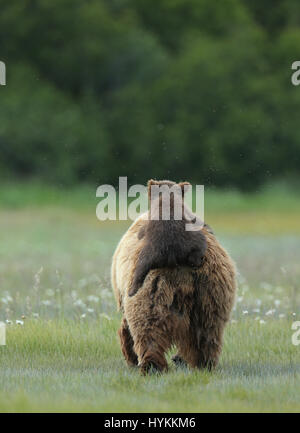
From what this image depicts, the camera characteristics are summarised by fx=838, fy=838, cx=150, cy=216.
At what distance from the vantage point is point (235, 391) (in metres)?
5.44

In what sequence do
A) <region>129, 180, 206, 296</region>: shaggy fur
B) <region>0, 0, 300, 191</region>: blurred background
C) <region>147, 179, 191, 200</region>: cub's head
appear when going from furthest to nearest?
<region>0, 0, 300, 191</region>: blurred background
<region>147, 179, 191, 200</region>: cub's head
<region>129, 180, 206, 296</region>: shaggy fur

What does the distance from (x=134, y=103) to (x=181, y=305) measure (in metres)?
30.8

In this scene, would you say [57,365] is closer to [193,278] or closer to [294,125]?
[193,278]

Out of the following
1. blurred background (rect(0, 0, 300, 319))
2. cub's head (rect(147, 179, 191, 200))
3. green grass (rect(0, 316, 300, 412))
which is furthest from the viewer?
blurred background (rect(0, 0, 300, 319))

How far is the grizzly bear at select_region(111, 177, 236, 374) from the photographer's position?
5.96 m

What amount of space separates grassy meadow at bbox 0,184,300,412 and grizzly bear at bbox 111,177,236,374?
0.21 metres

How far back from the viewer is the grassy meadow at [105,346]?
5273 mm

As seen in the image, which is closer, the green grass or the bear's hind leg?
the green grass

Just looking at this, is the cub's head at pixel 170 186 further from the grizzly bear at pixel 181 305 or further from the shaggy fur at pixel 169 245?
the grizzly bear at pixel 181 305

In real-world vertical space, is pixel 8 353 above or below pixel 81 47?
below

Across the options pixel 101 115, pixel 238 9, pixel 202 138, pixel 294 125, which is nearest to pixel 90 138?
pixel 101 115

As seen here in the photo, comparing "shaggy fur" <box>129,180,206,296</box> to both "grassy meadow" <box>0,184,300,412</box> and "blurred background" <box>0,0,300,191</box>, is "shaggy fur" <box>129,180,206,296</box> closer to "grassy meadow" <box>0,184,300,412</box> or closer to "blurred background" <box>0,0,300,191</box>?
"grassy meadow" <box>0,184,300,412</box>

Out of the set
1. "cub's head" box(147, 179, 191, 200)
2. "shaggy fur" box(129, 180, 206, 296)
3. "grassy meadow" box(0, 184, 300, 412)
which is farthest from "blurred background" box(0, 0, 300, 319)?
"shaggy fur" box(129, 180, 206, 296)

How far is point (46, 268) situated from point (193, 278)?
26.1ft
